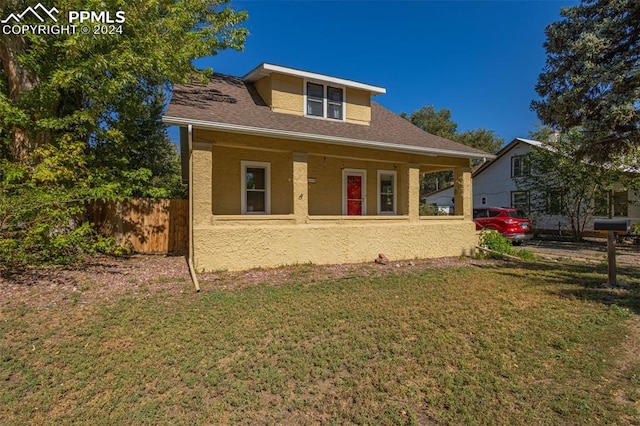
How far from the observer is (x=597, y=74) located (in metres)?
9.25

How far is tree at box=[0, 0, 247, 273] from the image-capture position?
7.16 meters

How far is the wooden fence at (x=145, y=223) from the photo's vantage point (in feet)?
33.4

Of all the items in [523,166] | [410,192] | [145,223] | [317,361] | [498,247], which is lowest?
[317,361]

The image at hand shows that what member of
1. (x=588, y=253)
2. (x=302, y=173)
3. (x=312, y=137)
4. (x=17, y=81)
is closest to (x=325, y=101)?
(x=312, y=137)

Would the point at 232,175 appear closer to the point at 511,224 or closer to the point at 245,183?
the point at 245,183

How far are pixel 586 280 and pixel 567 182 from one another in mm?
12709

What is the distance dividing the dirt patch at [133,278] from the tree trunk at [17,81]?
10.9ft

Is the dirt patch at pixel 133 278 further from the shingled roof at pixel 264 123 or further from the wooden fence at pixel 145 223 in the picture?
the shingled roof at pixel 264 123

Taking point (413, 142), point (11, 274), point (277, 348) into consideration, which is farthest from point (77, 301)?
point (413, 142)

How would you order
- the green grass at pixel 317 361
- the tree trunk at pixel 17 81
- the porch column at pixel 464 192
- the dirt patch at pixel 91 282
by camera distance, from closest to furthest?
the green grass at pixel 317 361 → the dirt patch at pixel 91 282 → the tree trunk at pixel 17 81 → the porch column at pixel 464 192

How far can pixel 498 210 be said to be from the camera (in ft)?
53.3

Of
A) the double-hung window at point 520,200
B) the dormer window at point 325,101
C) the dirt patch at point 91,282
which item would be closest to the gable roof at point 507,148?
the double-hung window at point 520,200

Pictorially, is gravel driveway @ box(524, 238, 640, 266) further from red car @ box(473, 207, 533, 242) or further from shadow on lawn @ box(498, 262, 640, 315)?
shadow on lawn @ box(498, 262, 640, 315)

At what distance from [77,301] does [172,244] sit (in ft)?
17.4
